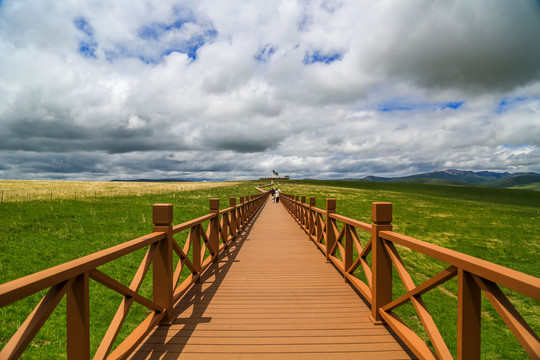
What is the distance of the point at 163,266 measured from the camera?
343cm

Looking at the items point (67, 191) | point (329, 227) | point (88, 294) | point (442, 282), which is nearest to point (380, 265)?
point (442, 282)

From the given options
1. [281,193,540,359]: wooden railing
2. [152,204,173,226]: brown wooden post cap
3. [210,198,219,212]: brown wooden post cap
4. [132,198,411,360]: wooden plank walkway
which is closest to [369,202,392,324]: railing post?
[281,193,540,359]: wooden railing

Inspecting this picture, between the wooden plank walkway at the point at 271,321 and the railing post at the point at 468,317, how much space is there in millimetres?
1039

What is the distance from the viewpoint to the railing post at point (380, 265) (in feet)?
11.5

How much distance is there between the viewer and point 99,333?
4.37 meters

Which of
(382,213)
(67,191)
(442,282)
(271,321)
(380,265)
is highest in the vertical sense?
(382,213)

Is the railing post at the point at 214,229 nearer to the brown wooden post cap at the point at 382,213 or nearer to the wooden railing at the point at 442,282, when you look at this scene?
the wooden railing at the point at 442,282

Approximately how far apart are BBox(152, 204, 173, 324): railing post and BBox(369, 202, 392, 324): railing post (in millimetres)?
2762

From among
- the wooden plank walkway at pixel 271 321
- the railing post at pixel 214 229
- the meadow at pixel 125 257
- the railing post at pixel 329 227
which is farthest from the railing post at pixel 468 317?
the railing post at pixel 214 229

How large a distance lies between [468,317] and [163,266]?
3.29 metres

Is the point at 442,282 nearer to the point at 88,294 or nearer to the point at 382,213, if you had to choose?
the point at 382,213

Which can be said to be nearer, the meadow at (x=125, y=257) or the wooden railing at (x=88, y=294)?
the wooden railing at (x=88, y=294)

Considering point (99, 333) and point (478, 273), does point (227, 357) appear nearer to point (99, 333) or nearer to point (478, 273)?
point (478, 273)

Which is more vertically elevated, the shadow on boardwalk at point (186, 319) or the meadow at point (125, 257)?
the shadow on boardwalk at point (186, 319)
